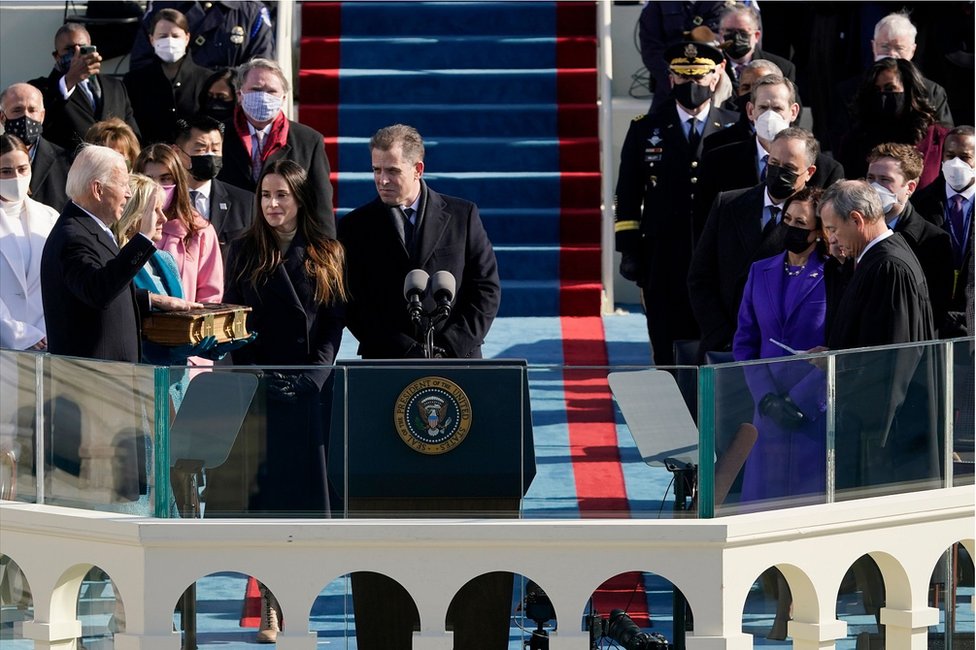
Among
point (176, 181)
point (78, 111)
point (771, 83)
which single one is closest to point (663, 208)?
point (771, 83)

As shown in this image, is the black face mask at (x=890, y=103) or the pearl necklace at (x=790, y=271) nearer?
the pearl necklace at (x=790, y=271)

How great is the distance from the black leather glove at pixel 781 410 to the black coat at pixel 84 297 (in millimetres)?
2226

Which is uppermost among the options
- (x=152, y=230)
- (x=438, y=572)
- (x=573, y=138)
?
(x=573, y=138)

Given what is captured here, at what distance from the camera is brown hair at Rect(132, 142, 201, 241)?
7805mm

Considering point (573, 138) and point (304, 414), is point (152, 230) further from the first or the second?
point (573, 138)

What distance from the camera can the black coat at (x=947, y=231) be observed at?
27.7ft

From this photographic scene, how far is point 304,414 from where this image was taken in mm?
6293

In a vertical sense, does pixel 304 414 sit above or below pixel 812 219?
below

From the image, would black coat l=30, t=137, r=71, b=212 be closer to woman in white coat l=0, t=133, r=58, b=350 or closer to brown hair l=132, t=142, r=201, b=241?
woman in white coat l=0, t=133, r=58, b=350

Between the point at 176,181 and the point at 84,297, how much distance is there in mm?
1398

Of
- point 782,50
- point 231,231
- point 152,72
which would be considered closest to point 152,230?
point 231,231

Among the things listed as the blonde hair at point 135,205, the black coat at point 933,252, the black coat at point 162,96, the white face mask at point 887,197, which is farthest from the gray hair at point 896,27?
the blonde hair at point 135,205

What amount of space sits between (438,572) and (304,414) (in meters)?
0.69

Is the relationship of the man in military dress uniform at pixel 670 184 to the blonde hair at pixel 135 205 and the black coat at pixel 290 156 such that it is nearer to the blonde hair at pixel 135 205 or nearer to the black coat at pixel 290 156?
the black coat at pixel 290 156
